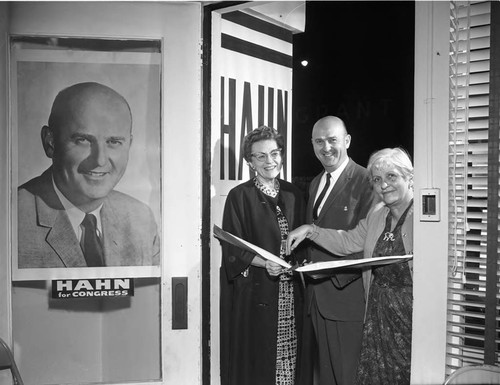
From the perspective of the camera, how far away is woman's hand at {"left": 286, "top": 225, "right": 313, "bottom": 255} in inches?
113

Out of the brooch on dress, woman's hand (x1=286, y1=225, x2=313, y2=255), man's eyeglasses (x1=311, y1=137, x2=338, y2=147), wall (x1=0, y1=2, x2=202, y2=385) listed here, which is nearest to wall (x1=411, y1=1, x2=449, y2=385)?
the brooch on dress

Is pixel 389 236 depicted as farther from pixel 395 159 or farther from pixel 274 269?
pixel 274 269

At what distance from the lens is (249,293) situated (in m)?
3.00

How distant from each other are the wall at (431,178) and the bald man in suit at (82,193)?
1.46 m

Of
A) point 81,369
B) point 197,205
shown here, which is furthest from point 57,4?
point 81,369

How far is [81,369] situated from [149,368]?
359 mm

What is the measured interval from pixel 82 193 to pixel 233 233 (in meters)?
0.83

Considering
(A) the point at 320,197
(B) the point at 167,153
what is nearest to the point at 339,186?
(A) the point at 320,197

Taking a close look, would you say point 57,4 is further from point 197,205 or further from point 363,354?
point 363,354

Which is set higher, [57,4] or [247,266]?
[57,4]

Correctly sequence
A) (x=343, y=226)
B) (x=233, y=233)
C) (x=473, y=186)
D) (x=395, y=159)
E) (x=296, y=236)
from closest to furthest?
(x=473, y=186) → (x=395, y=159) → (x=343, y=226) → (x=296, y=236) → (x=233, y=233)

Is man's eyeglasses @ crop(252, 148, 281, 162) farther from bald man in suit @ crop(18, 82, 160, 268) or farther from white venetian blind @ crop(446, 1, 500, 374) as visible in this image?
white venetian blind @ crop(446, 1, 500, 374)

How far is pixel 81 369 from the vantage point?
9.86 ft

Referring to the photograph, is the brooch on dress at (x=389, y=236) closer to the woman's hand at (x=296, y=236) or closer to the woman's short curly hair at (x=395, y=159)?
the woman's short curly hair at (x=395, y=159)
